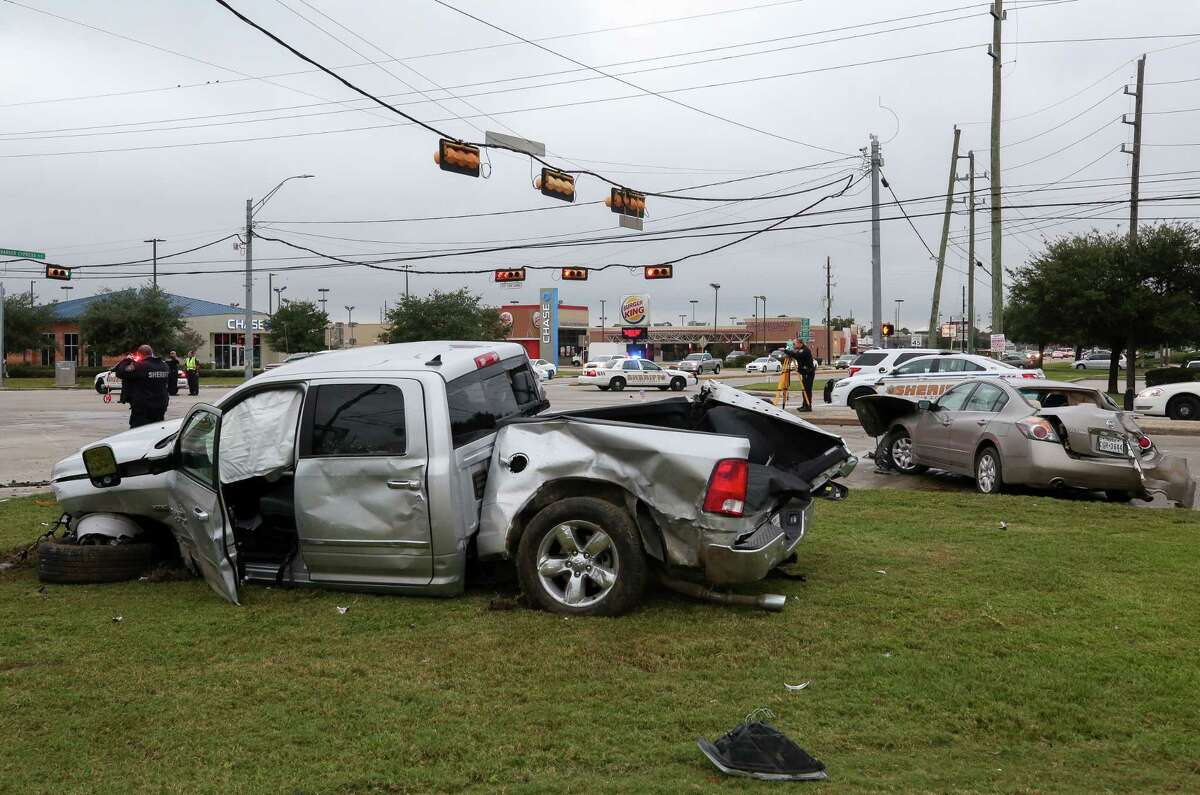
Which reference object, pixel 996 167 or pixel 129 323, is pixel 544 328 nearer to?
pixel 129 323

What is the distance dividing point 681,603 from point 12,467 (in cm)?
1252

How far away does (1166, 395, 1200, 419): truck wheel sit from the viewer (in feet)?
71.8

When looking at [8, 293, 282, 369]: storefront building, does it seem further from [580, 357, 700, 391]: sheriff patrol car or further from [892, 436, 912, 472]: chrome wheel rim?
[892, 436, 912, 472]: chrome wheel rim

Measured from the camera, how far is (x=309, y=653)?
5.25 metres

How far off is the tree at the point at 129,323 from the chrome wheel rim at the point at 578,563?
193ft

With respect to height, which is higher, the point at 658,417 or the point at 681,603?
the point at 658,417

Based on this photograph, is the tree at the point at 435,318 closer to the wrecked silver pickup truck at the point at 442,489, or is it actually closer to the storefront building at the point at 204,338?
the storefront building at the point at 204,338

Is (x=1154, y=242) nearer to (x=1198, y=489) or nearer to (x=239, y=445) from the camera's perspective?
(x=1198, y=489)

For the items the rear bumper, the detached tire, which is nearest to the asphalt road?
the detached tire

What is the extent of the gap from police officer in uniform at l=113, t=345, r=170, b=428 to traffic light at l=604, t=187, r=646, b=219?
13165mm

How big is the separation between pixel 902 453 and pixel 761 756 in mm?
10017

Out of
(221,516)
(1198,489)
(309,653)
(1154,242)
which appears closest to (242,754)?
(309,653)

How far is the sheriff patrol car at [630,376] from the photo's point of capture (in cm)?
4409

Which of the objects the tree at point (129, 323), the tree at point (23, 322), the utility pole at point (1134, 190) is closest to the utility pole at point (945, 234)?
the utility pole at point (1134, 190)
